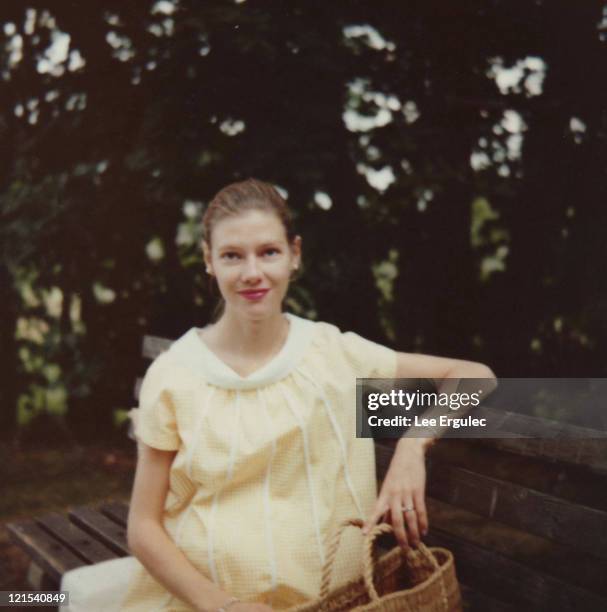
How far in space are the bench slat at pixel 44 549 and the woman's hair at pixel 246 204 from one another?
1356 mm

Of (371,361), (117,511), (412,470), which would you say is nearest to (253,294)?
(371,361)

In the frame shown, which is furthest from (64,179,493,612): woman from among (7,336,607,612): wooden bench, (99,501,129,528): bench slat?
(99,501,129,528): bench slat

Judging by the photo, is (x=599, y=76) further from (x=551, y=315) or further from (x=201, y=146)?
(x=201, y=146)

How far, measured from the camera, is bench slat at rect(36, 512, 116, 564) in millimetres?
2645

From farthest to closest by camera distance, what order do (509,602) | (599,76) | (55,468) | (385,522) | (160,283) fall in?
(55,468) < (160,283) < (599,76) < (509,602) < (385,522)

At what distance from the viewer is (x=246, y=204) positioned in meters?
1.92

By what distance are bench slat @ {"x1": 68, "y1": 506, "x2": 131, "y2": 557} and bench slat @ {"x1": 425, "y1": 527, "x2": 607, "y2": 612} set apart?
1.13 m

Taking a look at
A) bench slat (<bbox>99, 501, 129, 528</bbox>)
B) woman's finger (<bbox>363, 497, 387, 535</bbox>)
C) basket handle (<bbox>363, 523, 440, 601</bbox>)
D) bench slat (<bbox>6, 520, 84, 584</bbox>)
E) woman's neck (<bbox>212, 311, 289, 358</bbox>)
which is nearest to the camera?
basket handle (<bbox>363, 523, 440, 601</bbox>)

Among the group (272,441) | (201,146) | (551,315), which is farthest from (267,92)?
(272,441)

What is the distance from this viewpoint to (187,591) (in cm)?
178

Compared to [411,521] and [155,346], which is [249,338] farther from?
[155,346]

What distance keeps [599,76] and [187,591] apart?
7.93 feet

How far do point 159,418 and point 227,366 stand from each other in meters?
0.22

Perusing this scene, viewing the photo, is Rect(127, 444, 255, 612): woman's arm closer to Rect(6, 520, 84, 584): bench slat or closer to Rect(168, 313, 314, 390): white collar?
Rect(168, 313, 314, 390): white collar
